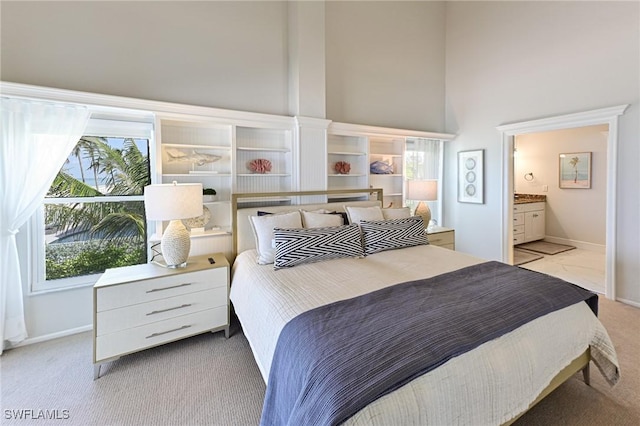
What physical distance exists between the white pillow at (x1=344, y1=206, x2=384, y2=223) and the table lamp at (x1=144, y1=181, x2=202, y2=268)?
1466 mm

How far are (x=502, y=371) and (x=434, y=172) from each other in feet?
13.2

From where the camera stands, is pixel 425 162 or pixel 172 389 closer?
pixel 172 389

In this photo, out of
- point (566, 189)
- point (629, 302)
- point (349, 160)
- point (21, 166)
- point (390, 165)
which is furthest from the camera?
point (566, 189)

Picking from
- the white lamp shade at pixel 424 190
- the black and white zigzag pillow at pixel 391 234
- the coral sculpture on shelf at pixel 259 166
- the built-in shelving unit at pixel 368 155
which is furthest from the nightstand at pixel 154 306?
the white lamp shade at pixel 424 190

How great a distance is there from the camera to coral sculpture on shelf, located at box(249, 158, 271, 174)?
3238 mm

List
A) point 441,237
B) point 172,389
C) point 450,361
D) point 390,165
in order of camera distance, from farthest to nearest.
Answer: point 390,165 → point 441,237 → point 172,389 → point 450,361

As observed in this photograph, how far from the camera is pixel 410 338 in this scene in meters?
1.21

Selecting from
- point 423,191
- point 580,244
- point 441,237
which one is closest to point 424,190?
point 423,191

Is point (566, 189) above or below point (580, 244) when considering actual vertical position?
above

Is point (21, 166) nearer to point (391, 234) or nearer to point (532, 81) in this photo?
point (391, 234)

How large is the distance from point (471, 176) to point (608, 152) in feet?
5.17

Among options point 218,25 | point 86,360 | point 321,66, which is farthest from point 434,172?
point 86,360

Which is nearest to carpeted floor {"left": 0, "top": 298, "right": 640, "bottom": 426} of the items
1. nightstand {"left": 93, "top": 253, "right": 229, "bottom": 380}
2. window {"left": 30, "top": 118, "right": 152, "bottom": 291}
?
nightstand {"left": 93, "top": 253, "right": 229, "bottom": 380}

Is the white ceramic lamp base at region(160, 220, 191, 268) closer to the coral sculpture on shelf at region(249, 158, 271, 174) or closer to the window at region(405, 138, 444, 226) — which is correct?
the coral sculpture on shelf at region(249, 158, 271, 174)
